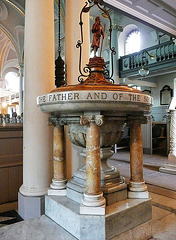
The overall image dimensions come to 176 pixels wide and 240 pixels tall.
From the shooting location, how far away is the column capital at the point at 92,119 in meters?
1.44

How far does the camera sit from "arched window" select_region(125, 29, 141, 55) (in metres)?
12.4

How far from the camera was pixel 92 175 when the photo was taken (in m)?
1.49

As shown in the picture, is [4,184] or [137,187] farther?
[4,184]

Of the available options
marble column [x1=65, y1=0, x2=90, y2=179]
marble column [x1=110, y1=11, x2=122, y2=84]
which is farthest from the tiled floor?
marble column [x1=110, y1=11, x2=122, y2=84]

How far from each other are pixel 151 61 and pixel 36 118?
30.5 ft

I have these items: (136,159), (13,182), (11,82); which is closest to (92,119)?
(136,159)

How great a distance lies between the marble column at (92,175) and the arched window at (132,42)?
1208 centimetres

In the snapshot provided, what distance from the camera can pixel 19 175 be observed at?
8.78ft

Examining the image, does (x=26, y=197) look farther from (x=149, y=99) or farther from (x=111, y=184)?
(x=149, y=99)

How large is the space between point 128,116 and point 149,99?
0.26m

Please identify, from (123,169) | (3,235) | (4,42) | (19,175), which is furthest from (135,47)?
(3,235)

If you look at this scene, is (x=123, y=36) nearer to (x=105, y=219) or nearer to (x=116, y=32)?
(x=116, y=32)

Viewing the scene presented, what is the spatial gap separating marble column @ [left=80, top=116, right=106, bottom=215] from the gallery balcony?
7.72 meters

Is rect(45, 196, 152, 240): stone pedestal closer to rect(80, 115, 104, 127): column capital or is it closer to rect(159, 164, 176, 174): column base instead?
rect(80, 115, 104, 127): column capital
